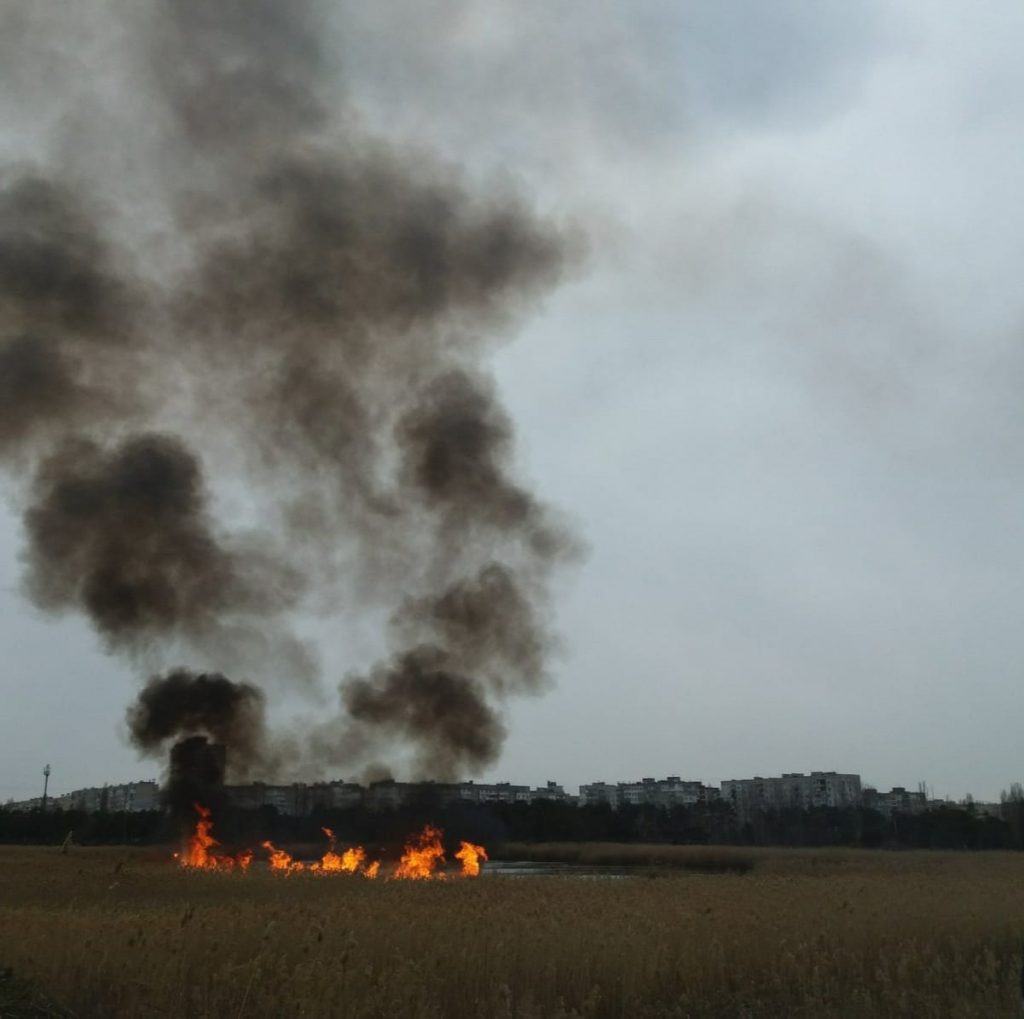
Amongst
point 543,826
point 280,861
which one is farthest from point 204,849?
point 543,826

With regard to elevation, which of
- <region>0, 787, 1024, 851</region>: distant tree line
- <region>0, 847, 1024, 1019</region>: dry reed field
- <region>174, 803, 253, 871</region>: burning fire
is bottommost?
<region>0, 787, 1024, 851</region>: distant tree line

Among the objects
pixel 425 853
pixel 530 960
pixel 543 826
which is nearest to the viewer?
pixel 530 960

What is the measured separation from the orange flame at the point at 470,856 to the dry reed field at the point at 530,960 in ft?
110

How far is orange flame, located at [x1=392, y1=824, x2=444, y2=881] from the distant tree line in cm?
78

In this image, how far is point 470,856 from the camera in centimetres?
4978

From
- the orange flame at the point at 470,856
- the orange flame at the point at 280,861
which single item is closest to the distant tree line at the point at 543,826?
the orange flame at the point at 280,861

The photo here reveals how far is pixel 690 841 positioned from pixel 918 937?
90.9 m

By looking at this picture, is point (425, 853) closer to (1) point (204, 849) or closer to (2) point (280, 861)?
(2) point (280, 861)

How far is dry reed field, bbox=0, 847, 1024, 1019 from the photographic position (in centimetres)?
872

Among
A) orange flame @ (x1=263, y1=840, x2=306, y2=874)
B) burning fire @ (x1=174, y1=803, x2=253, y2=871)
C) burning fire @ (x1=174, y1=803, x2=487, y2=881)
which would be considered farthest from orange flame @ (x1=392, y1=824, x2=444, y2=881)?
burning fire @ (x1=174, y1=803, x2=253, y2=871)

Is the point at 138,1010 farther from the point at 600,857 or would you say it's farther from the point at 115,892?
the point at 600,857

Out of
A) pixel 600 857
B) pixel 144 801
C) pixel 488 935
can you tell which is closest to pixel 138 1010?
pixel 488 935

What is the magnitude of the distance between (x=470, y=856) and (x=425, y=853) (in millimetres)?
2576

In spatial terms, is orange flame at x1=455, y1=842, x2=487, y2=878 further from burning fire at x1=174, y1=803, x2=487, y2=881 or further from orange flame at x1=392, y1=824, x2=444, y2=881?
orange flame at x1=392, y1=824, x2=444, y2=881
